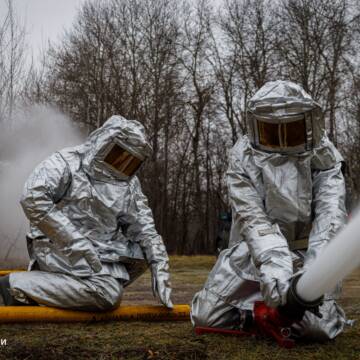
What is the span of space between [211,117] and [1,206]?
10845mm

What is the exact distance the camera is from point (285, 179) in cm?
363

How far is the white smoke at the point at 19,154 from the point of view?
15.7 metres

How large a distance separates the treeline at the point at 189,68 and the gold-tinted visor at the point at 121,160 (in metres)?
12.9

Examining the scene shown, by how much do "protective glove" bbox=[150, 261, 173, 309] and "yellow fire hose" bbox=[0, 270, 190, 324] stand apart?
0.23ft

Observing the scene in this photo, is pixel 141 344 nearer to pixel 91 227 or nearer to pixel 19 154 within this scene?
pixel 91 227

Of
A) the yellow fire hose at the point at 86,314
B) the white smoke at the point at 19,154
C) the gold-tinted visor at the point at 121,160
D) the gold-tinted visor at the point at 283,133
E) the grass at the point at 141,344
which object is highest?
the gold-tinted visor at the point at 283,133

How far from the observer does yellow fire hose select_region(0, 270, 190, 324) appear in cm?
428

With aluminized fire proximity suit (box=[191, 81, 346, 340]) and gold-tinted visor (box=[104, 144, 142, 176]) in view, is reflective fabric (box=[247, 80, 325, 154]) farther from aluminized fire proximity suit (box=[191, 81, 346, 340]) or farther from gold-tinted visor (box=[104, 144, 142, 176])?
gold-tinted visor (box=[104, 144, 142, 176])

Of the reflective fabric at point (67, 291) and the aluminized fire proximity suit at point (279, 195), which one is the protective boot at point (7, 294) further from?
the aluminized fire proximity suit at point (279, 195)

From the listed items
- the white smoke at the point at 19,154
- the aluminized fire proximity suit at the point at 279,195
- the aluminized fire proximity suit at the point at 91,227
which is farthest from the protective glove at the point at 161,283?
the white smoke at the point at 19,154

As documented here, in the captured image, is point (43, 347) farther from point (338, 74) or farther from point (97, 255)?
point (338, 74)

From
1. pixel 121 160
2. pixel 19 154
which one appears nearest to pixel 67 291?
pixel 121 160

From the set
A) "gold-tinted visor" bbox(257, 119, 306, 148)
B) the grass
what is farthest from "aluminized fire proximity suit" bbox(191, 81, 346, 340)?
the grass

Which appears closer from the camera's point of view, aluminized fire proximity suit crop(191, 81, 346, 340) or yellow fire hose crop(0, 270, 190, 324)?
aluminized fire proximity suit crop(191, 81, 346, 340)
